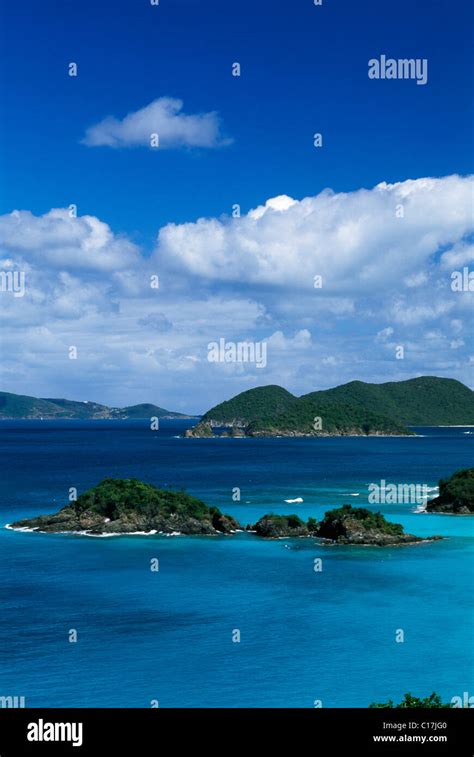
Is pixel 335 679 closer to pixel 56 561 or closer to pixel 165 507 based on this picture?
pixel 56 561

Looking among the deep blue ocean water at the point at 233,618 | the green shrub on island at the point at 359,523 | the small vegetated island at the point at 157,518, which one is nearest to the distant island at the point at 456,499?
the deep blue ocean water at the point at 233,618

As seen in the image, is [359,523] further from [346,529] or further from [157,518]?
[157,518]

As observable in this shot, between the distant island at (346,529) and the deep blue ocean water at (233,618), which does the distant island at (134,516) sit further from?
the distant island at (346,529)

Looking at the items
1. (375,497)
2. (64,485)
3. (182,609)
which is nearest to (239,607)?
(182,609)

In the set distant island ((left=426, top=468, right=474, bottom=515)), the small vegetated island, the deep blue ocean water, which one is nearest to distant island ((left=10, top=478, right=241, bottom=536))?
the small vegetated island

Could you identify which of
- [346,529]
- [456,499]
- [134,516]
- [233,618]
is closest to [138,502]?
[134,516]

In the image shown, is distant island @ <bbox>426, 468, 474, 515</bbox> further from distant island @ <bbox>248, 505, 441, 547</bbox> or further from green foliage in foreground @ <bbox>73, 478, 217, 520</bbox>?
green foliage in foreground @ <bbox>73, 478, 217, 520</bbox>
